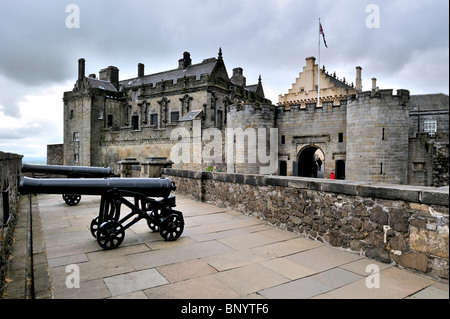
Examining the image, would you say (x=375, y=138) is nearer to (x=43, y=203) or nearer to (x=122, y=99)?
(x=43, y=203)

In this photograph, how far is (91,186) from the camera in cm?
468

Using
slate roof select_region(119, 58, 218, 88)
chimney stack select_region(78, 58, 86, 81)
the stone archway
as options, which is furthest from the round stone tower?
chimney stack select_region(78, 58, 86, 81)

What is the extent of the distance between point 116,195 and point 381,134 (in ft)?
52.1

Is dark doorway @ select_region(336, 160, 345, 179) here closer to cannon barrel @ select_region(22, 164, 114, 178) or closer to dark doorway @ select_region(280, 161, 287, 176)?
dark doorway @ select_region(280, 161, 287, 176)

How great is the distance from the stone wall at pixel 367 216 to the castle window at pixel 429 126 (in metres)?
28.9

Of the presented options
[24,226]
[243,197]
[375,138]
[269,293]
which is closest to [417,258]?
[269,293]

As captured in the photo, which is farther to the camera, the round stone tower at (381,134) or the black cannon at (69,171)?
the round stone tower at (381,134)

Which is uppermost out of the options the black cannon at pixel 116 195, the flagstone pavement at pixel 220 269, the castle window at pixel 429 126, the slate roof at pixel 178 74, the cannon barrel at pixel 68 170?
the slate roof at pixel 178 74

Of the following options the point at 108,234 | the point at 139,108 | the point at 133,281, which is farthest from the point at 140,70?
the point at 133,281

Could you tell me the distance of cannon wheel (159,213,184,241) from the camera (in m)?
5.17

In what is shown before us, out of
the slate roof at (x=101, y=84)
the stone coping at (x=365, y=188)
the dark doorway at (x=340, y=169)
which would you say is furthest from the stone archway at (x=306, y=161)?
the slate roof at (x=101, y=84)

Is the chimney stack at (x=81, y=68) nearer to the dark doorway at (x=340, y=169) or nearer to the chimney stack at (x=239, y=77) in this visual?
the chimney stack at (x=239, y=77)

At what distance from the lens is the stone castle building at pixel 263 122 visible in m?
16.5

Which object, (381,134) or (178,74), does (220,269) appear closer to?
(381,134)
